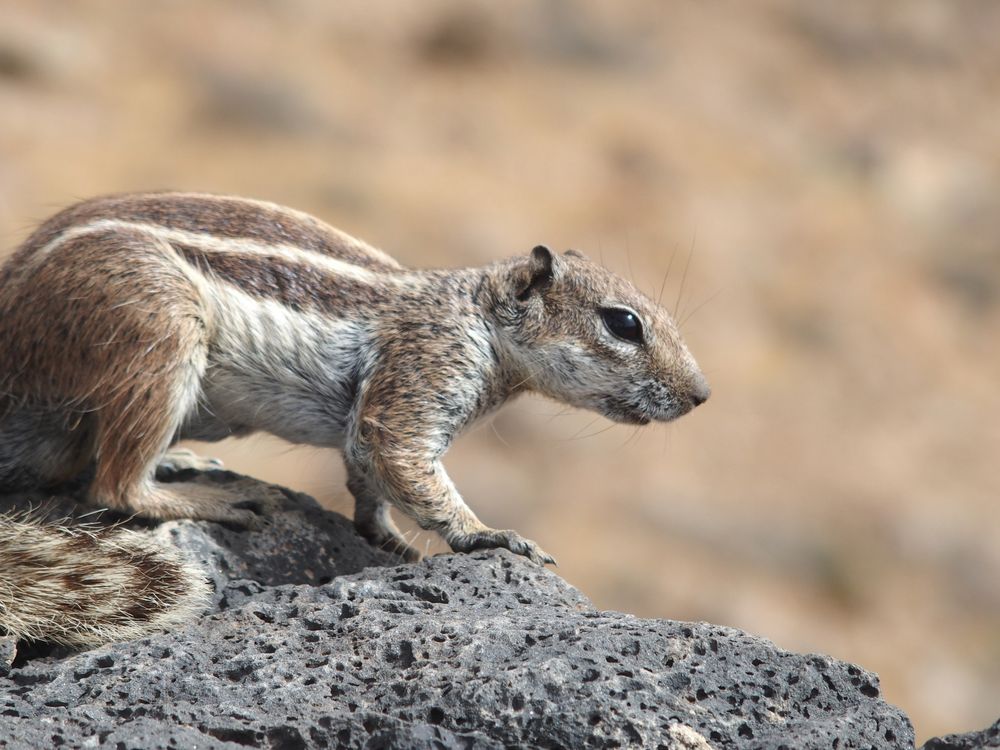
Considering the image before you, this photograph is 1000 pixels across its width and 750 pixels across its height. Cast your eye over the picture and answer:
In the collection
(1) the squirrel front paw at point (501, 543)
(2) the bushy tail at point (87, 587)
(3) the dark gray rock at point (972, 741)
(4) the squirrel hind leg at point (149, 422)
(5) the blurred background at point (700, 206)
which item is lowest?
(2) the bushy tail at point (87, 587)

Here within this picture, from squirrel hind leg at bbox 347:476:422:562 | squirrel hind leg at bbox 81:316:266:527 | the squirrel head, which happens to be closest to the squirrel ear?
the squirrel head

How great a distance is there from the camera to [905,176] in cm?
2097

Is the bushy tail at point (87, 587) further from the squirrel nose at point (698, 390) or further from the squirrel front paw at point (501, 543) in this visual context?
the squirrel nose at point (698, 390)

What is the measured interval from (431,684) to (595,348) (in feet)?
6.62

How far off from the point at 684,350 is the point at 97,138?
13.6 metres

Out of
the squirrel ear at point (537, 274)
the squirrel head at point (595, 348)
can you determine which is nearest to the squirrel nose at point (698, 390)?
the squirrel head at point (595, 348)

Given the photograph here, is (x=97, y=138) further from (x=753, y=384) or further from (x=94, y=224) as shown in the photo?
(x=94, y=224)

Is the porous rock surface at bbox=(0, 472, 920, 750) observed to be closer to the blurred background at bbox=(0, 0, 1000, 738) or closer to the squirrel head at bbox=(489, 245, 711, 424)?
the squirrel head at bbox=(489, 245, 711, 424)

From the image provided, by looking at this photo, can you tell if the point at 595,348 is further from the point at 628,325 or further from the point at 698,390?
the point at 698,390

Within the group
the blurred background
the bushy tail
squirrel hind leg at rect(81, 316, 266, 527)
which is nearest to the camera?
the bushy tail

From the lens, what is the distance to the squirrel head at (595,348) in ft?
17.7

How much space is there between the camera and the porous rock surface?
358 centimetres

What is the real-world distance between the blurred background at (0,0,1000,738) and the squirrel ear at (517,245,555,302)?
7.82 m

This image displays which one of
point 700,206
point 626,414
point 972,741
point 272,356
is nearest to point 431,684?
point 972,741
